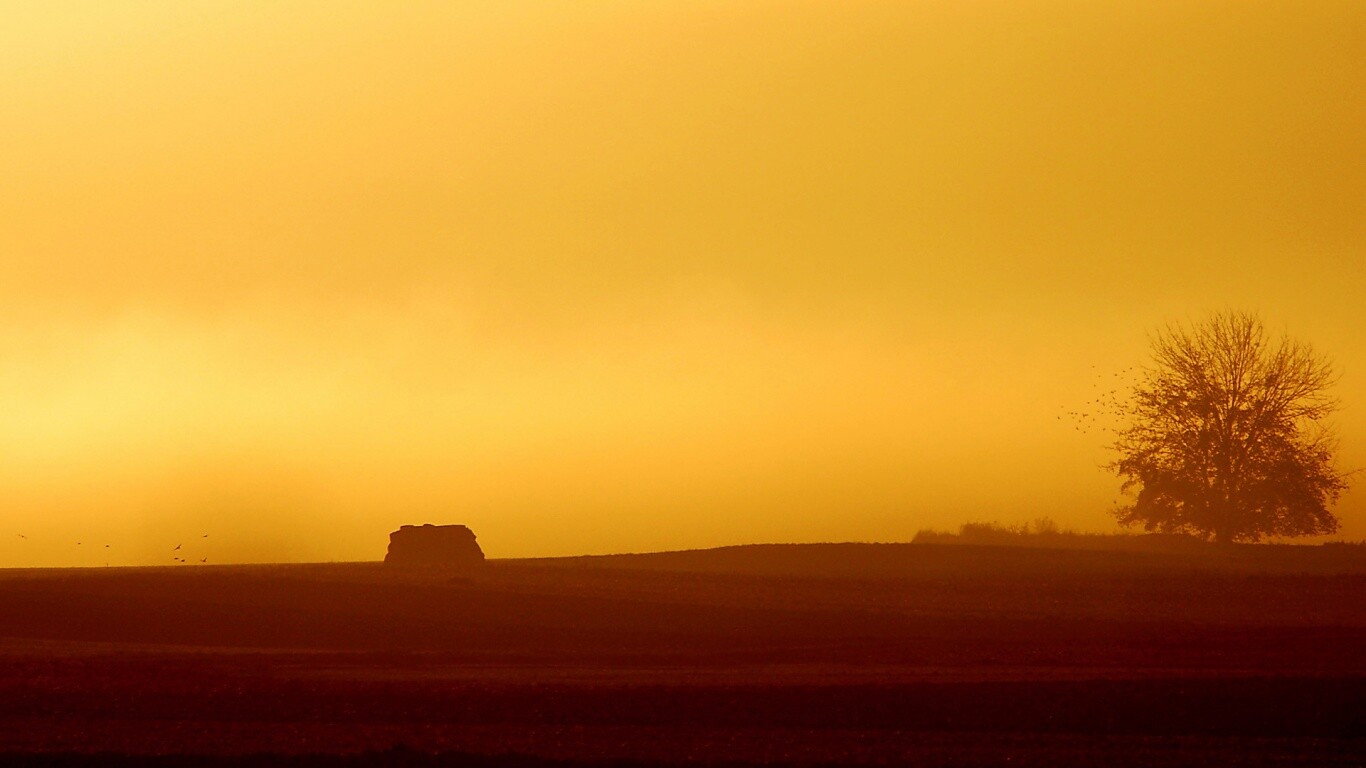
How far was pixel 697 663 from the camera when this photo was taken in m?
32.0

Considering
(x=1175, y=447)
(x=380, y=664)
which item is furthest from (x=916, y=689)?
(x=1175, y=447)

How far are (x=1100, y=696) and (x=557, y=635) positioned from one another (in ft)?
50.2

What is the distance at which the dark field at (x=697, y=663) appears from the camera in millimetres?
21703

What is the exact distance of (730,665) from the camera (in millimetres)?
31391

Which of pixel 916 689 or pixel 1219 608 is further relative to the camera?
pixel 1219 608

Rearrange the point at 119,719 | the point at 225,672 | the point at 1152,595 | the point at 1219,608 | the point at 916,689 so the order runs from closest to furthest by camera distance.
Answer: the point at 119,719
the point at 916,689
the point at 225,672
the point at 1219,608
the point at 1152,595

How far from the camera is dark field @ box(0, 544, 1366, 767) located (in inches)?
854

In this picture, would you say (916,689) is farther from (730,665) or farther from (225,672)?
(225,672)

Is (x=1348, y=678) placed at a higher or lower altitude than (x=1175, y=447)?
lower

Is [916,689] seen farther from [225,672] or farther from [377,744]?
[225,672]

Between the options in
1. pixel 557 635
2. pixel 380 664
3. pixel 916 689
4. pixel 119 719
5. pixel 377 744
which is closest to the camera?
pixel 377 744

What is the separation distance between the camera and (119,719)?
2397 centimetres

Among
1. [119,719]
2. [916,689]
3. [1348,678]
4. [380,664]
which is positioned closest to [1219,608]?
[1348,678]

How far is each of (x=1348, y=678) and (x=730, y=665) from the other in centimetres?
1069
